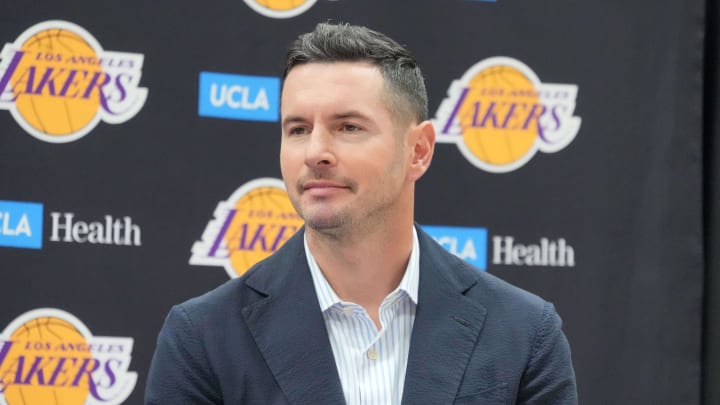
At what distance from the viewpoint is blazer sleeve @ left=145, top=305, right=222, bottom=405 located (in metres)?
1.78

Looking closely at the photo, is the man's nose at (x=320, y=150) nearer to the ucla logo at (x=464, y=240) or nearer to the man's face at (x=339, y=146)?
the man's face at (x=339, y=146)

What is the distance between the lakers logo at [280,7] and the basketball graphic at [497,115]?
23.2 inches

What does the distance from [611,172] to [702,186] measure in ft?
1.13

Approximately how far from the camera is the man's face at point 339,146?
1773mm

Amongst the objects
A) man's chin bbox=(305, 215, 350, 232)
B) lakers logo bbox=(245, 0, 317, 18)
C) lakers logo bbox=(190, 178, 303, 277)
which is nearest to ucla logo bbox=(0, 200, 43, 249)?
lakers logo bbox=(190, 178, 303, 277)

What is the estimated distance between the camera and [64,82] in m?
2.87

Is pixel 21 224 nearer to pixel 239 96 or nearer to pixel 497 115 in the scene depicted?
pixel 239 96

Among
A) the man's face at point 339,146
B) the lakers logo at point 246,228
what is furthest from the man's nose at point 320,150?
the lakers logo at point 246,228

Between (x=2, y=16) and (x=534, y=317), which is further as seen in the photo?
(x=2, y=16)

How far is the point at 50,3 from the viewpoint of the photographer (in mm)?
2879

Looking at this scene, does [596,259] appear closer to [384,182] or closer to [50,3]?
[384,182]

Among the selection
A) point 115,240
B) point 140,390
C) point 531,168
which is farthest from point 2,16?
point 531,168

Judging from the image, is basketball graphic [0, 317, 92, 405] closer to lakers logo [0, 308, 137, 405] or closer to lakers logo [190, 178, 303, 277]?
lakers logo [0, 308, 137, 405]

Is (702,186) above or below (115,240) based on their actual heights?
above
